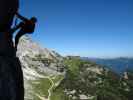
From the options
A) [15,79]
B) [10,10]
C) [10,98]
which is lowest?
[10,98]

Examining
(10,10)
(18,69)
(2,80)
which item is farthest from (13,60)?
(10,10)

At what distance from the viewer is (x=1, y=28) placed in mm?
30500

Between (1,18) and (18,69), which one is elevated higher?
(1,18)

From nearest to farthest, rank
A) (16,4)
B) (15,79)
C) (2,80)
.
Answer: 1. (2,80)
2. (15,79)
3. (16,4)

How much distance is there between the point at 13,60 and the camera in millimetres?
30469

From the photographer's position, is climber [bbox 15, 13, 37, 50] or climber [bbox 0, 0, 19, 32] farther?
climber [bbox 15, 13, 37, 50]

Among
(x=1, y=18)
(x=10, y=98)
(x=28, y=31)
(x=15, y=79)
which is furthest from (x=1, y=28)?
(x=10, y=98)

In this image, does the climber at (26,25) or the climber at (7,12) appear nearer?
the climber at (7,12)

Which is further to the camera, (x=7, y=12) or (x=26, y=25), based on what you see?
(x=26, y=25)

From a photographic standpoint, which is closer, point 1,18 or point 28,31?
point 1,18

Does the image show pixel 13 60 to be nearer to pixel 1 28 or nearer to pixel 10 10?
pixel 1 28

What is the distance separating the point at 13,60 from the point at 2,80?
11.5 ft

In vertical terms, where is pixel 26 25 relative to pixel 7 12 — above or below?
below

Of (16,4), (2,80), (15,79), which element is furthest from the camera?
(16,4)
